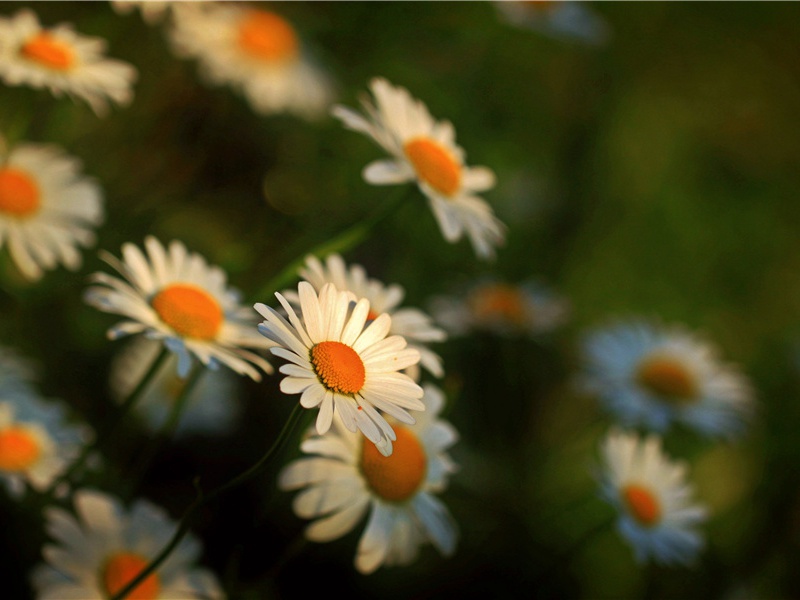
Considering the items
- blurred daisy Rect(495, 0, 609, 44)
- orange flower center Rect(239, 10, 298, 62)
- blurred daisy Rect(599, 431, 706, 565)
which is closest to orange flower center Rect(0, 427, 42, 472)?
blurred daisy Rect(599, 431, 706, 565)

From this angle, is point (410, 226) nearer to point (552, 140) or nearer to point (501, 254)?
point (501, 254)

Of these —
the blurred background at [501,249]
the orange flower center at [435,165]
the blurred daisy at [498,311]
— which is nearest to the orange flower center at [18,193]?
the blurred background at [501,249]

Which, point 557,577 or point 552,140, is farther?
point 552,140

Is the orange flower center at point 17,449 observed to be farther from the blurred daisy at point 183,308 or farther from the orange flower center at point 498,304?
the orange flower center at point 498,304

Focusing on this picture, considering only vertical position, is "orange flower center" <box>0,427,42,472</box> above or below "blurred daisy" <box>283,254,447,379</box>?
below

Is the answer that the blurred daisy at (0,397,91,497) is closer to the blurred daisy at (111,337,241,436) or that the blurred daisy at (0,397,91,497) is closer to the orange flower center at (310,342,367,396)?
the blurred daisy at (111,337,241,436)

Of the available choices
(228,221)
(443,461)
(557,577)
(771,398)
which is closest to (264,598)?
(443,461)

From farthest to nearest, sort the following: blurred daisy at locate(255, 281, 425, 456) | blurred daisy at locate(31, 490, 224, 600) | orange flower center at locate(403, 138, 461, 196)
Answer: orange flower center at locate(403, 138, 461, 196) → blurred daisy at locate(31, 490, 224, 600) → blurred daisy at locate(255, 281, 425, 456)
